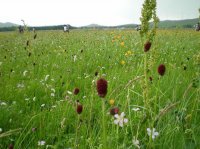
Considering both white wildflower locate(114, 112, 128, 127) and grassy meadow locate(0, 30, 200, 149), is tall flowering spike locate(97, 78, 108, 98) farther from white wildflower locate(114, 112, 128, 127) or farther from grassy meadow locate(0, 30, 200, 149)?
white wildflower locate(114, 112, 128, 127)

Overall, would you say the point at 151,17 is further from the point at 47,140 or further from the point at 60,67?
the point at 60,67

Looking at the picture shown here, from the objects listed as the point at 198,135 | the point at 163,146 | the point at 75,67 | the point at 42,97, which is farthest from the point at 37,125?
the point at 75,67

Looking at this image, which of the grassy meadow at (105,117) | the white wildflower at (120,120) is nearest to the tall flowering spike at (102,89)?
the grassy meadow at (105,117)

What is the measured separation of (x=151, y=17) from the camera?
2418 millimetres

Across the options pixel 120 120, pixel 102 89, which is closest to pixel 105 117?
pixel 120 120

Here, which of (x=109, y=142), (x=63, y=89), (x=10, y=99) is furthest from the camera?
(x=63, y=89)

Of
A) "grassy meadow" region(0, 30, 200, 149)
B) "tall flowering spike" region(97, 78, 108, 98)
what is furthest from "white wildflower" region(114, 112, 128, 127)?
"tall flowering spike" region(97, 78, 108, 98)

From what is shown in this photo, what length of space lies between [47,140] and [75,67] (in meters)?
3.49

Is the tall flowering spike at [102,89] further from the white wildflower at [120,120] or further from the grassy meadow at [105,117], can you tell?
the white wildflower at [120,120]

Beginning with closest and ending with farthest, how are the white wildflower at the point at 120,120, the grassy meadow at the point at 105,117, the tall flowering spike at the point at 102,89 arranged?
the tall flowering spike at the point at 102,89 → the white wildflower at the point at 120,120 → the grassy meadow at the point at 105,117

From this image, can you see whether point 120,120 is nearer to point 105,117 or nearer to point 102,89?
point 105,117

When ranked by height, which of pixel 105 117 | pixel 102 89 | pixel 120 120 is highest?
pixel 102 89

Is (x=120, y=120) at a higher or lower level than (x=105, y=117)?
higher

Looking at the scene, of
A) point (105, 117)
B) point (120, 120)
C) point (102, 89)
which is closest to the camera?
point (102, 89)
